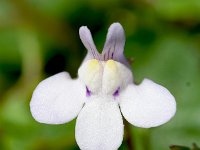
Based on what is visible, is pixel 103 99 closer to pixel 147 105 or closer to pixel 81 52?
pixel 147 105

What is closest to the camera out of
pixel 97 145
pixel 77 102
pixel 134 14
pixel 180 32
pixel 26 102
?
pixel 97 145

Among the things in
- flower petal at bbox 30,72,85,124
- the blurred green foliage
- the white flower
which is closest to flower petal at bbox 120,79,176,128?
the white flower

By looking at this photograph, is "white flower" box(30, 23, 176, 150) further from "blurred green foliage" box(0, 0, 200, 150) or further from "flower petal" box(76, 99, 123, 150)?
"blurred green foliage" box(0, 0, 200, 150)

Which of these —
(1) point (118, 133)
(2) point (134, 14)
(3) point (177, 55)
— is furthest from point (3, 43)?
(1) point (118, 133)

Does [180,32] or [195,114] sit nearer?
[195,114]

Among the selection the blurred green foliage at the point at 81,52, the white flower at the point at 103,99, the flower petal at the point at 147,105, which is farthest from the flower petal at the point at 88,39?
the blurred green foliage at the point at 81,52

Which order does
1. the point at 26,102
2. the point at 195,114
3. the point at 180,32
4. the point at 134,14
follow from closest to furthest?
the point at 195,114 < the point at 26,102 < the point at 180,32 < the point at 134,14

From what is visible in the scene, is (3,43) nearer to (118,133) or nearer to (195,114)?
(195,114)
